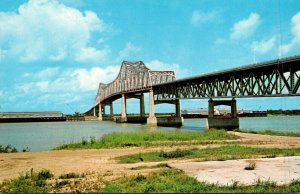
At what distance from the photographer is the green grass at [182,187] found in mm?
12766

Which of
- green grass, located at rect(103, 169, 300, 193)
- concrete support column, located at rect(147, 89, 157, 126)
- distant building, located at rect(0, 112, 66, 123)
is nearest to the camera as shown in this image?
green grass, located at rect(103, 169, 300, 193)

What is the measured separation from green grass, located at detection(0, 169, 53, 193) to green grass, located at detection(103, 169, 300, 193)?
2.34 meters

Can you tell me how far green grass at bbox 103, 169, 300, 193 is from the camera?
1277 centimetres

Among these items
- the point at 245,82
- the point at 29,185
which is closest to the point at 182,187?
the point at 29,185

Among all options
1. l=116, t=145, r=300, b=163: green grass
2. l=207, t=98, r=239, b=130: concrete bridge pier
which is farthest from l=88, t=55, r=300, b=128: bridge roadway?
l=116, t=145, r=300, b=163: green grass

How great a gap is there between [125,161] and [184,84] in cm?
8170

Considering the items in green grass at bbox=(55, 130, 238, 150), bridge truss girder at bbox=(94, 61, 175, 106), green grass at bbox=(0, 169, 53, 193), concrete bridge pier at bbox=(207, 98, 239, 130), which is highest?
bridge truss girder at bbox=(94, 61, 175, 106)

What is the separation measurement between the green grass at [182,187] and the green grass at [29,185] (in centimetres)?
234

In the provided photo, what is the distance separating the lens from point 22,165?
23188mm

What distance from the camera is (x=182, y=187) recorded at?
Result: 1308 cm

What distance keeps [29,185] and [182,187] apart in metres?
5.43

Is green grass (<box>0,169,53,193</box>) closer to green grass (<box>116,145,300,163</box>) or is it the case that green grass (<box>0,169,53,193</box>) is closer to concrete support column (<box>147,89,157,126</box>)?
green grass (<box>116,145,300,163</box>)

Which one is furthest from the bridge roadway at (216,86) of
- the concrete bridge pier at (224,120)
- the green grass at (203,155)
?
the green grass at (203,155)

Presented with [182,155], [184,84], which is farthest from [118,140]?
[184,84]
